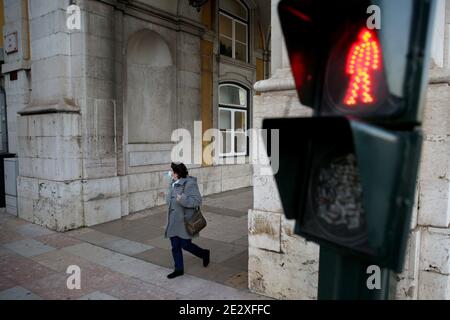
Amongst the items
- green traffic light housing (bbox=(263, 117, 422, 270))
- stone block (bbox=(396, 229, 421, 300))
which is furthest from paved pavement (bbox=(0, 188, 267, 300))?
green traffic light housing (bbox=(263, 117, 422, 270))

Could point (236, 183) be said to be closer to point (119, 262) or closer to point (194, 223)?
point (119, 262)

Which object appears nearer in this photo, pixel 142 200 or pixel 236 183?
pixel 142 200

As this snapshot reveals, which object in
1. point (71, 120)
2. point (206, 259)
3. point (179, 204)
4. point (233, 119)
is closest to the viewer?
point (179, 204)

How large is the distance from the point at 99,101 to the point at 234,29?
648 centimetres

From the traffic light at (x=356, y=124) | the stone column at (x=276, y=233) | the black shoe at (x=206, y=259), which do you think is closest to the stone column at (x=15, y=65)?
the black shoe at (x=206, y=259)

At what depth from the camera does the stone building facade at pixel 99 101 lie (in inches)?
287

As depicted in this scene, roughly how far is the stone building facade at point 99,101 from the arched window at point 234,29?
3.39ft

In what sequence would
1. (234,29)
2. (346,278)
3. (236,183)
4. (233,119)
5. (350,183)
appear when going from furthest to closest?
(233,119) → (234,29) → (236,183) → (346,278) → (350,183)

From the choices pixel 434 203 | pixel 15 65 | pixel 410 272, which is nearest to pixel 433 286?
pixel 410 272

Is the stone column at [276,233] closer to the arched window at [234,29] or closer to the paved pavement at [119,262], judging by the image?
the paved pavement at [119,262]

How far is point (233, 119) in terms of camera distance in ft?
41.2

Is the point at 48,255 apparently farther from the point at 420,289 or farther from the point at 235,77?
the point at 235,77

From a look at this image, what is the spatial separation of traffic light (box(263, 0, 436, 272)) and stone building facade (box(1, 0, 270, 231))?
6.46 metres
